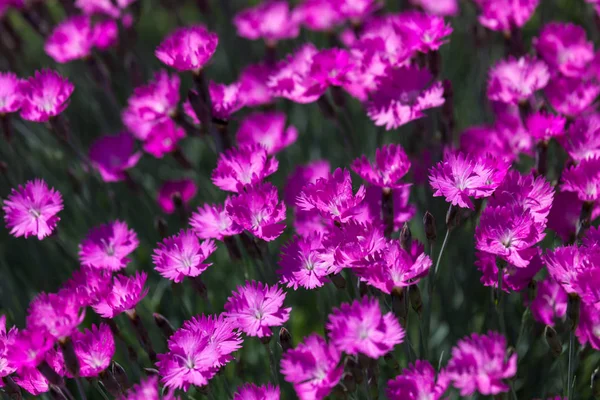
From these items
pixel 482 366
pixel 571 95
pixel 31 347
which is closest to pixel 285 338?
pixel 482 366

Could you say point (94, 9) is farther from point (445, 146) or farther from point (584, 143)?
point (584, 143)

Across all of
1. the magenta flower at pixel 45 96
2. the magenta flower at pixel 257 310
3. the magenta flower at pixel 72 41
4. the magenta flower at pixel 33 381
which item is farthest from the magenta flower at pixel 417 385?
the magenta flower at pixel 72 41

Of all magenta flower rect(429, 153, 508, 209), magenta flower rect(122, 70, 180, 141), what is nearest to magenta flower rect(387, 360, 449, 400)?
magenta flower rect(429, 153, 508, 209)

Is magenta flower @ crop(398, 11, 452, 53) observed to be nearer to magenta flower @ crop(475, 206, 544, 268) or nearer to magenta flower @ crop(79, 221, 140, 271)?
magenta flower @ crop(475, 206, 544, 268)

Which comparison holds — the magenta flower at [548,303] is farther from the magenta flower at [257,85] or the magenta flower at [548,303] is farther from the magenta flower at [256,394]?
the magenta flower at [257,85]

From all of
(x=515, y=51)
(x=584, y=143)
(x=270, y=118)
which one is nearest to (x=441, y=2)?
(x=515, y=51)

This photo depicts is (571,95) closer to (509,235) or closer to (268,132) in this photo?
(509,235)
